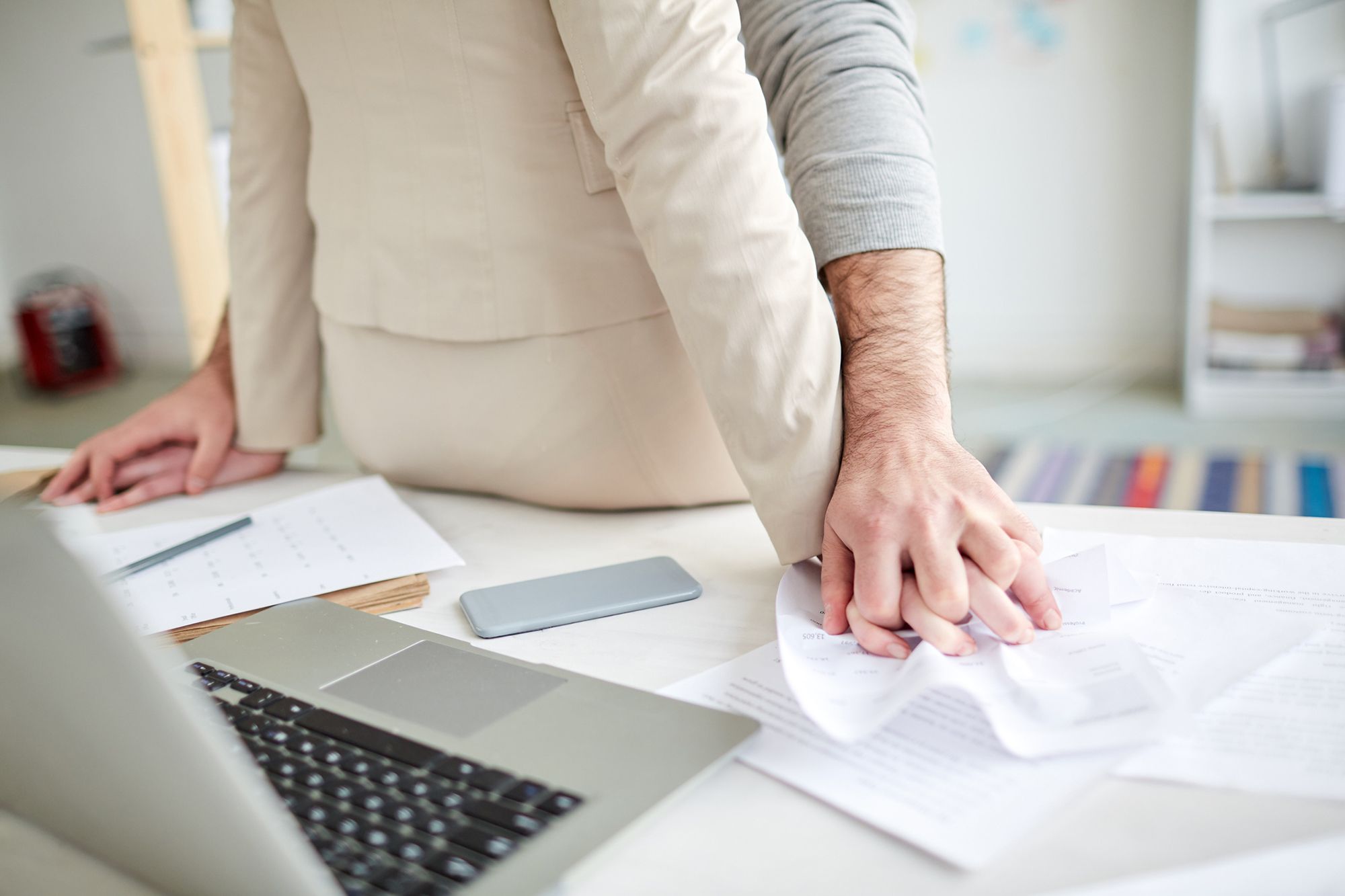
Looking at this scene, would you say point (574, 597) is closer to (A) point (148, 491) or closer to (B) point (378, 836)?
(B) point (378, 836)

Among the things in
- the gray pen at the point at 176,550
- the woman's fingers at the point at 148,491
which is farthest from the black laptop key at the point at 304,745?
the woman's fingers at the point at 148,491

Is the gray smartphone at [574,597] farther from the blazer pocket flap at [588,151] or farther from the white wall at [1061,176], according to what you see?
the white wall at [1061,176]

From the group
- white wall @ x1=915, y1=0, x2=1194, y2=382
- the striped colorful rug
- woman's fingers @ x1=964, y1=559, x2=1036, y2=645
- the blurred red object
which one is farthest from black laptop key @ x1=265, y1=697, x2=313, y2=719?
the blurred red object

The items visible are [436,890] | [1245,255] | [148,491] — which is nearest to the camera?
[436,890]

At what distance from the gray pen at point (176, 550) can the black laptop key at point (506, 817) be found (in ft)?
1.39

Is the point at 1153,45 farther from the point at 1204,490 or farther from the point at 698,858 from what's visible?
the point at 698,858

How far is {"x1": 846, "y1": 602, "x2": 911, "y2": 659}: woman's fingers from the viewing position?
1.76ft

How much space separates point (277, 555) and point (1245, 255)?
3.05 meters

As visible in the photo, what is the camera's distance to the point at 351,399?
94 centimetres

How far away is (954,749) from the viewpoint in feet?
1.47

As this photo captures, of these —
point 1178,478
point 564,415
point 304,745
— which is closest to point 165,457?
point 564,415

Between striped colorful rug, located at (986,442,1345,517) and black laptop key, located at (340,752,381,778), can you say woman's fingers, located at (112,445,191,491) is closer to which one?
black laptop key, located at (340,752,381,778)

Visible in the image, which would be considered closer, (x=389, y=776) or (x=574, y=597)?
(x=389, y=776)

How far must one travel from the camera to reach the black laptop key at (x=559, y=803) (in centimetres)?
40
